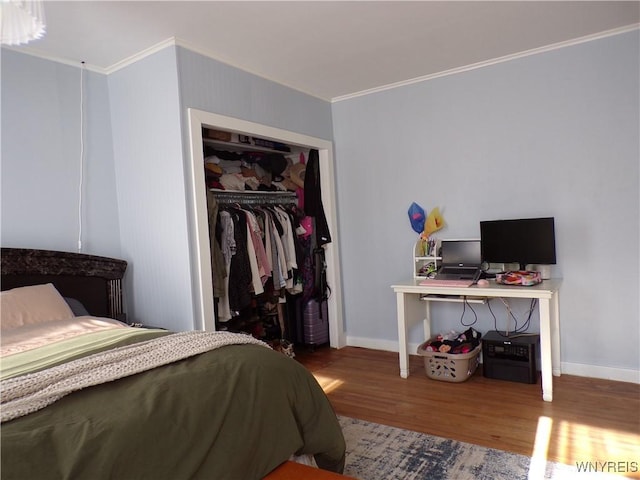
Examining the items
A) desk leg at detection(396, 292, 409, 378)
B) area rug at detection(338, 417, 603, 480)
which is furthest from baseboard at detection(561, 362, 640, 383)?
area rug at detection(338, 417, 603, 480)

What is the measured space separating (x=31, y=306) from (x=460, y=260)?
280 centimetres

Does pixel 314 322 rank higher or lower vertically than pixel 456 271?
lower

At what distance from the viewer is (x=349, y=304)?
4.16 meters

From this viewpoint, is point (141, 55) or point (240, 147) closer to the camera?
point (141, 55)

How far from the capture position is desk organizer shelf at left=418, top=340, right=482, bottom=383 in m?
3.07

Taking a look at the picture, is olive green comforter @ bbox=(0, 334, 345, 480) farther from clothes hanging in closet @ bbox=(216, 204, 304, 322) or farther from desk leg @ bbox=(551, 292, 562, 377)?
desk leg @ bbox=(551, 292, 562, 377)

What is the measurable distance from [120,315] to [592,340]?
10.7 ft

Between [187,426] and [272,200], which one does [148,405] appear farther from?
[272,200]

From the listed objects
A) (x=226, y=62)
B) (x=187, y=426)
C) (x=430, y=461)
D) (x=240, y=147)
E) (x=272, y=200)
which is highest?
(x=226, y=62)

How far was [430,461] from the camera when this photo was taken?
7.00 feet

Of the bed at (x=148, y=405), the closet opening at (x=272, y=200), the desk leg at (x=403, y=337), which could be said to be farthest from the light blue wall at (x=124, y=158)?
the desk leg at (x=403, y=337)

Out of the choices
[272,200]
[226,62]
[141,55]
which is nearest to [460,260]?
[272,200]

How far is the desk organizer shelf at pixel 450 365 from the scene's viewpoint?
10.1 ft

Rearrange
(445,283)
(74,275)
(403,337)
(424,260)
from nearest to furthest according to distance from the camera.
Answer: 1. (74,275)
2. (445,283)
3. (403,337)
4. (424,260)
